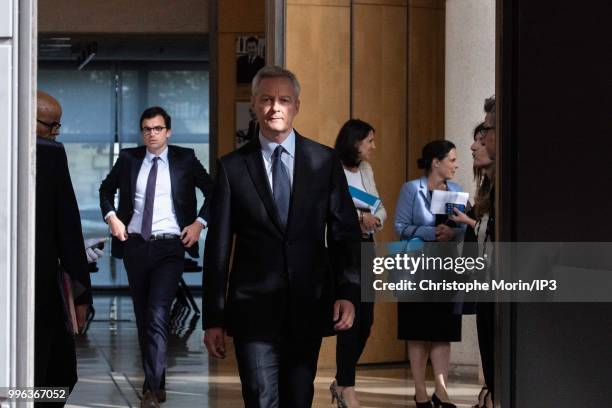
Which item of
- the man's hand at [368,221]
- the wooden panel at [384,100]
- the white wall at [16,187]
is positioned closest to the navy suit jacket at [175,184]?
the man's hand at [368,221]

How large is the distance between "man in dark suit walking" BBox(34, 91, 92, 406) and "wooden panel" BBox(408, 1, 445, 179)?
634 cm

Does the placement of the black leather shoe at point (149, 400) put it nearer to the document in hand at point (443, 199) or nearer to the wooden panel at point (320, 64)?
the document in hand at point (443, 199)

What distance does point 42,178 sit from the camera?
5.65 meters

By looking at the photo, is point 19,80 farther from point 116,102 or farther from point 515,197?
point 116,102

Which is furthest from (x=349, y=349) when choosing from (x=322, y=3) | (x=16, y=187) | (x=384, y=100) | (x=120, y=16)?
(x=120, y=16)

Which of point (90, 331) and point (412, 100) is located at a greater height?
point (412, 100)

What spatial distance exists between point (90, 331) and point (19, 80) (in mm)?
11879

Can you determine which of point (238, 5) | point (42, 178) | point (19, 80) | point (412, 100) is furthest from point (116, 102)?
point (19, 80)

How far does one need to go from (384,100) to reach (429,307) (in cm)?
308

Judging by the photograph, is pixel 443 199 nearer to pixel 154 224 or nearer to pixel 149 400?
pixel 154 224

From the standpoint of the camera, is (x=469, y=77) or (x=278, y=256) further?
(x=469, y=77)

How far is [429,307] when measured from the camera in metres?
9.09

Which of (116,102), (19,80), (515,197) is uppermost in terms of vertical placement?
(116,102)

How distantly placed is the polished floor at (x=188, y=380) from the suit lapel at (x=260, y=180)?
165 inches
